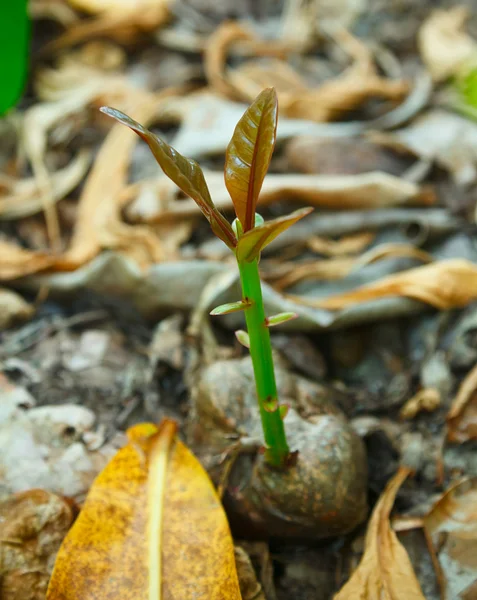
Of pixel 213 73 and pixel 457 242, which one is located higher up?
pixel 213 73

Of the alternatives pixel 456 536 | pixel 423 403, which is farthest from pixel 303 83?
pixel 456 536

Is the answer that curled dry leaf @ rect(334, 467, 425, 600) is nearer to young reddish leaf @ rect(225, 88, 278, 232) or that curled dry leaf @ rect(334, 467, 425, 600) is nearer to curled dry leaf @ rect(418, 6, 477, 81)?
young reddish leaf @ rect(225, 88, 278, 232)

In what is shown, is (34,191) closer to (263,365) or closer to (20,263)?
(20,263)

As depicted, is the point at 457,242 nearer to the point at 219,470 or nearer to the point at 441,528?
the point at 441,528

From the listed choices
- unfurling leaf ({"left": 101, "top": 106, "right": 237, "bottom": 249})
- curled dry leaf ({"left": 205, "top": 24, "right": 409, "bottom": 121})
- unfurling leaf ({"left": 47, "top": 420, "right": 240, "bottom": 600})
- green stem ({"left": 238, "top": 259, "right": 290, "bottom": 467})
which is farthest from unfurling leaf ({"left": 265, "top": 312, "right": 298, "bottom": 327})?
curled dry leaf ({"left": 205, "top": 24, "right": 409, "bottom": 121})

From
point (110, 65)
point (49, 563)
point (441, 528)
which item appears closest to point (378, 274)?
point (441, 528)
